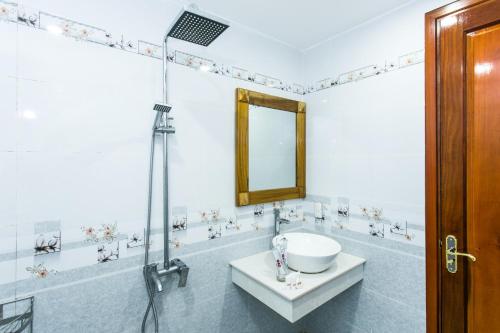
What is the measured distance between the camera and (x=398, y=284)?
1485 mm

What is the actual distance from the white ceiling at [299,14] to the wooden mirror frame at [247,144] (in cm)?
44

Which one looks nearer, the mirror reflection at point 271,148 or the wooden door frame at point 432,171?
the wooden door frame at point 432,171

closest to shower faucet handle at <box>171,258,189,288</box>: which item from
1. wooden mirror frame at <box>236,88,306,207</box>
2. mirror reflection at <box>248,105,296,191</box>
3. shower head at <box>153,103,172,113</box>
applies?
wooden mirror frame at <box>236,88,306,207</box>

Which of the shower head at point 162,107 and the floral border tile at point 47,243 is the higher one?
the shower head at point 162,107

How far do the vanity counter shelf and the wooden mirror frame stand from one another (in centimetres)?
40

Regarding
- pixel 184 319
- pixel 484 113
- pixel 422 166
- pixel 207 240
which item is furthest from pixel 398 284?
pixel 184 319

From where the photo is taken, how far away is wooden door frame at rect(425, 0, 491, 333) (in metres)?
1.31

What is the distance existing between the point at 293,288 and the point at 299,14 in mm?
1596

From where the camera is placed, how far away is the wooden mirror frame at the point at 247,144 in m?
1.65

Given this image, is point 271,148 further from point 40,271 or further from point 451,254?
point 40,271

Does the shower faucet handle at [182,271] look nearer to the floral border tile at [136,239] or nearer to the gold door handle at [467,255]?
the floral border tile at [136,239]

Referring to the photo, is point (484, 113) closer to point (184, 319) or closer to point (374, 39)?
point (374, 39)

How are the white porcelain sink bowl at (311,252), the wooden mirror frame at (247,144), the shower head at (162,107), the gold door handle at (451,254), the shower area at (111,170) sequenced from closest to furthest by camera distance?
the shower area at (111,170)
the shower head at (162,107)
the gold door handle at (451,254)
the white porcelain sink bowl at (311,252)
the wooden mirror frame at (247,144)

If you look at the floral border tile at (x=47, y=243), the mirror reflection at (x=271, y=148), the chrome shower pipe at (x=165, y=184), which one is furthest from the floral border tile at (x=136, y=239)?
the mirror reflection at (x=271, y=148)
